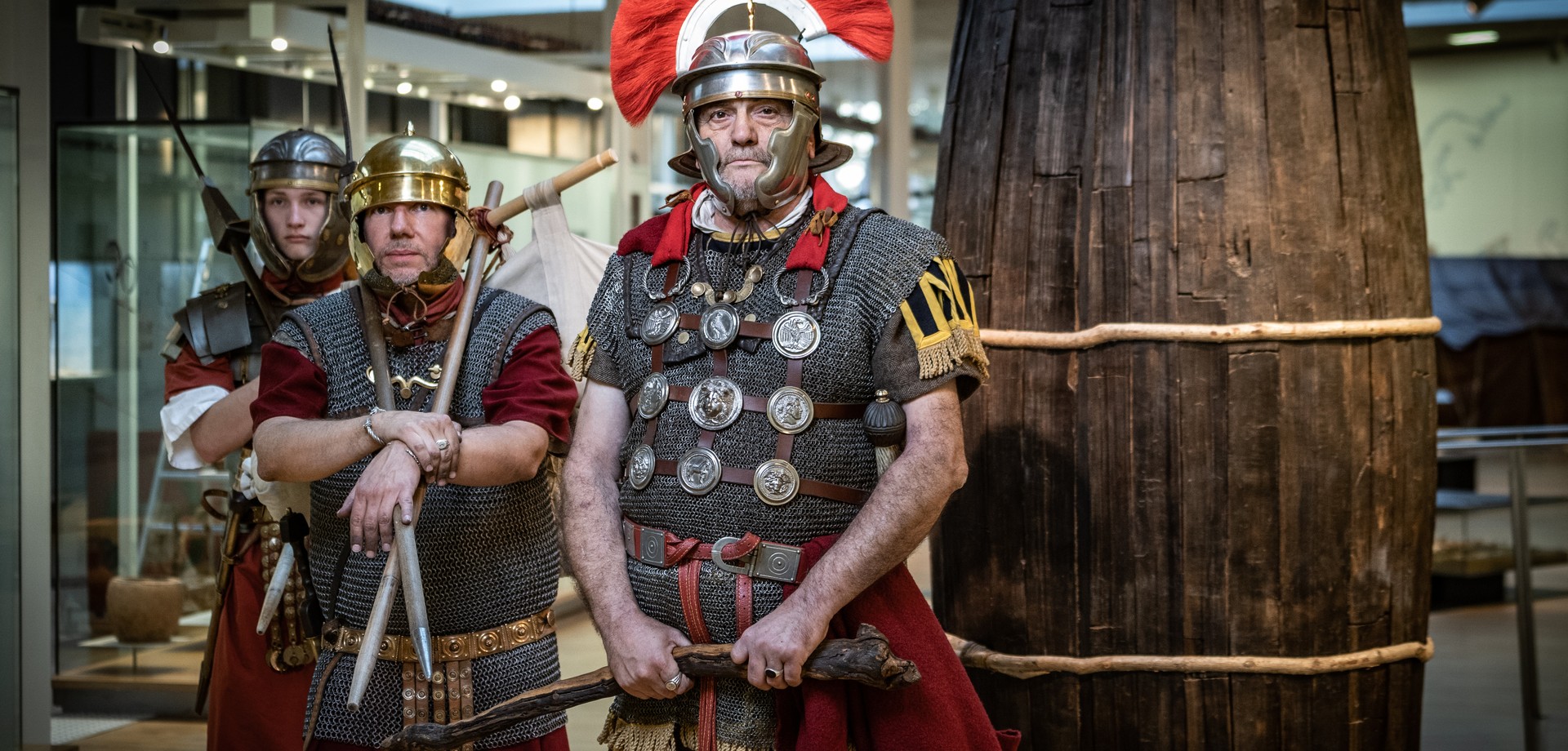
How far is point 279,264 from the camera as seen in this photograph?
136 inches

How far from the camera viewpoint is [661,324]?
7.60ft

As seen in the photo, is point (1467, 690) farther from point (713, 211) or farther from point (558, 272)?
point (713, 211)

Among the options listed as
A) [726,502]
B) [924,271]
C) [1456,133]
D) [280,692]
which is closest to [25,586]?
[280,692]

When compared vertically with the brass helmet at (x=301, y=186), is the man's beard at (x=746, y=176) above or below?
below

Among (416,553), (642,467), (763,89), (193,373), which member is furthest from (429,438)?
(193,373)

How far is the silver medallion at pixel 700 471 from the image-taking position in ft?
7.23

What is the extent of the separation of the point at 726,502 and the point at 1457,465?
22.5 feet

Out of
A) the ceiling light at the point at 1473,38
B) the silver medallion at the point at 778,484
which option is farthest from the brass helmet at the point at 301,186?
the ceiling light at the point at 1473,38

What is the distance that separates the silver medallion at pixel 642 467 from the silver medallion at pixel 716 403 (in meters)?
0.10

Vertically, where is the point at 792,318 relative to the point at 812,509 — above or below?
above

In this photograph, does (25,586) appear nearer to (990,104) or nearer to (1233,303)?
(990,104)

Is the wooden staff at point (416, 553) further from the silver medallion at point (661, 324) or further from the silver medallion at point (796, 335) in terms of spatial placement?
the silver medallion at point (796, 335)

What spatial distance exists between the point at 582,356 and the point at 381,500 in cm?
45

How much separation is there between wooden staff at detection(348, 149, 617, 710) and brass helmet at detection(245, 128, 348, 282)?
1.03 meters
